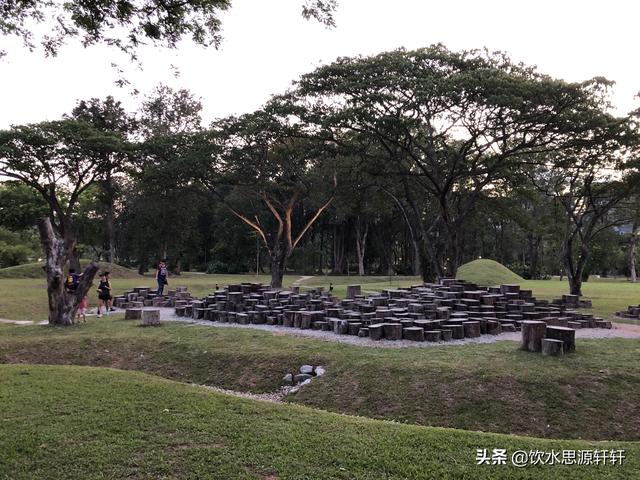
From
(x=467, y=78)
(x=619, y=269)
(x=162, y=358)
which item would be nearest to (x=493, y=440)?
(x=162, y=358)

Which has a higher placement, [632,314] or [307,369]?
[632,314]

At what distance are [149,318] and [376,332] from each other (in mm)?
6812

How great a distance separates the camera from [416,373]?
29.5 feet

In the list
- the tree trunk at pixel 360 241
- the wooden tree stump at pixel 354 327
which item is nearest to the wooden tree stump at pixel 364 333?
the wooden tree stump at pixel 354 327

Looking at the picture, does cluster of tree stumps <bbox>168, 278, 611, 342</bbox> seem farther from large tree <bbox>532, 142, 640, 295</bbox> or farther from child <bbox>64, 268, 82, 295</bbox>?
large tree <bbox>532, 142, 640, 295</bbox>

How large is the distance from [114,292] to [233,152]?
936cm

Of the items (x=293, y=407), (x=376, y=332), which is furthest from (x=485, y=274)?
(x=293, y=407)

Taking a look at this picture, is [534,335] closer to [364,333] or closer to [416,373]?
[416,373]

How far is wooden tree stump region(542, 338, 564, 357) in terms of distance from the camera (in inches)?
384

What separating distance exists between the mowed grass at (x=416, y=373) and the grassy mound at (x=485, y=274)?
16838mm

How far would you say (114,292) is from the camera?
81.0 feet

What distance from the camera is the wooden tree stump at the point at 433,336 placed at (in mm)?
11891

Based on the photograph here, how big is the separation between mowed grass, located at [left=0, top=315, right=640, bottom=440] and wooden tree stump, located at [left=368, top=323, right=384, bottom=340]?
50.3 inches

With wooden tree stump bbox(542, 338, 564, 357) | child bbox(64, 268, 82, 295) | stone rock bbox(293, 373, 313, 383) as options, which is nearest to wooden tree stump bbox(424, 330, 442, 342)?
wooden tree stump bbox(542, 338, 564, 357)
